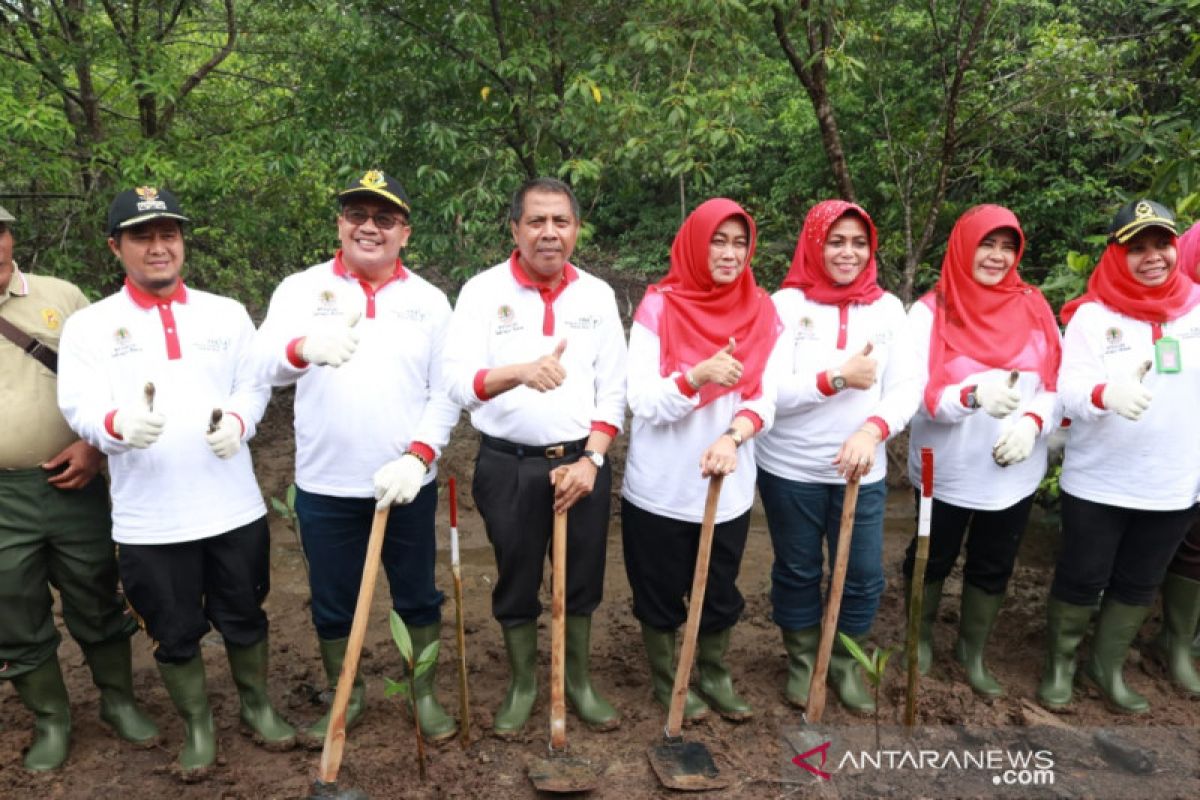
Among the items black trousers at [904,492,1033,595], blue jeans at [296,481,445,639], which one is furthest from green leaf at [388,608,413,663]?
black trousers at [904,492,1033,595]

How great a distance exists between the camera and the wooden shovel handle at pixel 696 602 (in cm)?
301

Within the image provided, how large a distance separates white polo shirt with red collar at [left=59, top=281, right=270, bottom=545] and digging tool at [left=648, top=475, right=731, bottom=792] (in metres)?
1.59

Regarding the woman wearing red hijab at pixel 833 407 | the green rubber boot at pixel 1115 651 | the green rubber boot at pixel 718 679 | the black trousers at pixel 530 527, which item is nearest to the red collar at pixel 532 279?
the black trousers at pixel 530 527

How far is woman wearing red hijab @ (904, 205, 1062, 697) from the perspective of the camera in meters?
3.38

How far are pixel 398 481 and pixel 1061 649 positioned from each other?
2796 millimetres

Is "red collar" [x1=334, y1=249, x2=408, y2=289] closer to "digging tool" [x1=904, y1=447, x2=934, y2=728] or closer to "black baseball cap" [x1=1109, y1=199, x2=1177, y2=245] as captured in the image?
"digging tool" [x1=904, y1=447, x2=934, y2=728]

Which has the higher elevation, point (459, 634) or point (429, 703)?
point (459, 634)

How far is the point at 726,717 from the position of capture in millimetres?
3539

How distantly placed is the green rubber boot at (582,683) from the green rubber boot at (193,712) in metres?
1.35

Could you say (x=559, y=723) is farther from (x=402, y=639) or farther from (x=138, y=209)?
(x=138, y=209)

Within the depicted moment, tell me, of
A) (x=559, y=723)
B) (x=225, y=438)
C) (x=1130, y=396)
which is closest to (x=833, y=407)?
(x=1130, y=396)

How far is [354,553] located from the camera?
10.8ft

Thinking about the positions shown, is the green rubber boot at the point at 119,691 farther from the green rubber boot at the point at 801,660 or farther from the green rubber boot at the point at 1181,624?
the green rubber boot at the point at 1181,624

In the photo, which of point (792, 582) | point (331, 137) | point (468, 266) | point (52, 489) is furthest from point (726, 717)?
point (331, 137)
